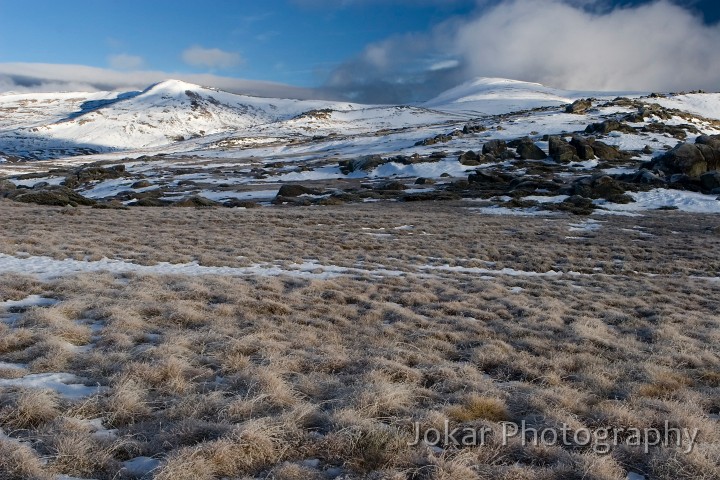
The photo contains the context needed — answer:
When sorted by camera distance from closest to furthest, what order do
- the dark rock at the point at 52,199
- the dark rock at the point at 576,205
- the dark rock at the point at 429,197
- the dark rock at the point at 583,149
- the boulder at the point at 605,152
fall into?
1. the dark rock at the point at 52,199
2. the dark rock at the point at 576,205
3. the dark rock at the point at 429,197
4. the dark rock at the point at 583,149
5. the boulder at the point at 605,152

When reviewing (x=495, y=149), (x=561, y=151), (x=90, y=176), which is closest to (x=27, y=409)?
(x=90, y=176)

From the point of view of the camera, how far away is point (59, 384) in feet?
21.1

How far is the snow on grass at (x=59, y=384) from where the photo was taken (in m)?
6.18

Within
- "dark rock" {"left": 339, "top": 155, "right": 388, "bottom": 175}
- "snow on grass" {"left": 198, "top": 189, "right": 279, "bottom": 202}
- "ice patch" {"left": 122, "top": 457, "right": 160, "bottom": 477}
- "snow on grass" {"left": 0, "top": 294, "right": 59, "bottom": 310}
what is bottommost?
"ice patch" {"left": 122, "top": 457, "right": 160, "bottom": 477}

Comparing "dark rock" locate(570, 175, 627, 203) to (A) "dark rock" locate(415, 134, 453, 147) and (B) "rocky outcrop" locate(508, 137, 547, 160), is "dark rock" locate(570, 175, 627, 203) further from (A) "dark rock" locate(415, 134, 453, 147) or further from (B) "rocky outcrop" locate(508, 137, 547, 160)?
(A) "dark rock" locate(415, 134, 453, 147)

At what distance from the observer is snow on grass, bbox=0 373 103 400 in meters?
6.18

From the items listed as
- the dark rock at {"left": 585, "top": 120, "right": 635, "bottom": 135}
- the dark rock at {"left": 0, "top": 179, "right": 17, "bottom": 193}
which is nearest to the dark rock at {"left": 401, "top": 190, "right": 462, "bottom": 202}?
the dark rock at {"left": 0, "top": 179, "right": 17, "bottom": 193}

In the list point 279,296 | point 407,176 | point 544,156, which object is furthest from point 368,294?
point 544,156

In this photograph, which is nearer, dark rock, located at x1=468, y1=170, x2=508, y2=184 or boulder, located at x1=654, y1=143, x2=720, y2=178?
boulder, located at x1=654, y1=143, x2=720, y2=178

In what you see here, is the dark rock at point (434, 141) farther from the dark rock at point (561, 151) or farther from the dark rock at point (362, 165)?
the dark rock at point (561, 151)

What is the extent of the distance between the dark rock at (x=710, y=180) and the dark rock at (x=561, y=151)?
22.5 metres

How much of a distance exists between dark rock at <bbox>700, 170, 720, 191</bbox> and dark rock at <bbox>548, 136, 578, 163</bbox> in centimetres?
2246

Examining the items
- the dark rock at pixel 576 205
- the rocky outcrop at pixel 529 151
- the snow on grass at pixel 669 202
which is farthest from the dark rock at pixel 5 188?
the rocky outcrop at pixel 529 151

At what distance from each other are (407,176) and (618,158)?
34473 millimetres
